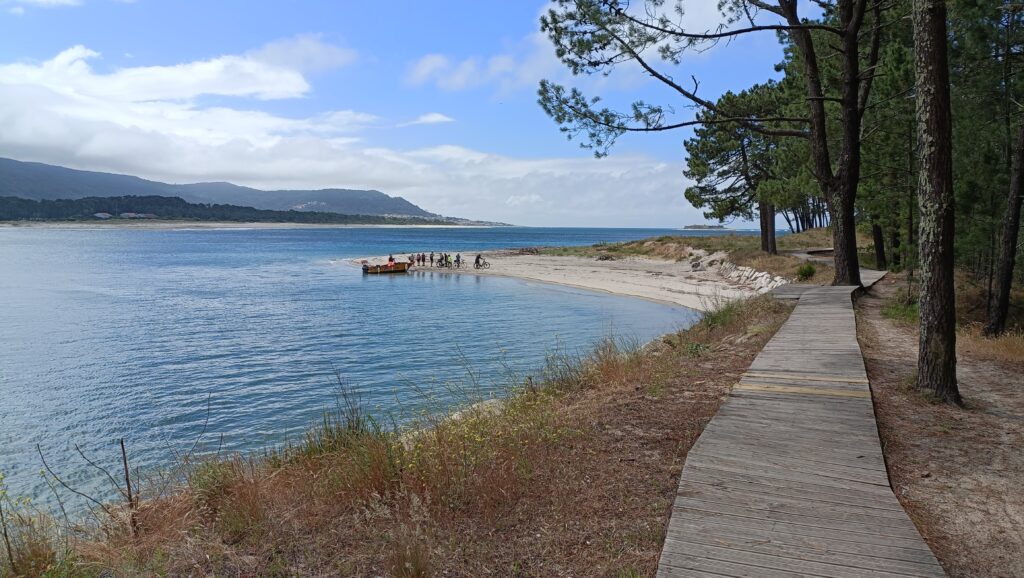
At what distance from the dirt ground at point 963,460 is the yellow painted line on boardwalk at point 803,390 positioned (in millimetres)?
303

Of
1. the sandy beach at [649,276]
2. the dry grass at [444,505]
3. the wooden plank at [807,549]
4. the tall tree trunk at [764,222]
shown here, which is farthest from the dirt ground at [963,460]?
the tall tree trunk at [764,222]

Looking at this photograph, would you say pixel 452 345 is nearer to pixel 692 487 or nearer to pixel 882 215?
pixel 692 487

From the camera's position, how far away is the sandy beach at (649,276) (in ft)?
88.7

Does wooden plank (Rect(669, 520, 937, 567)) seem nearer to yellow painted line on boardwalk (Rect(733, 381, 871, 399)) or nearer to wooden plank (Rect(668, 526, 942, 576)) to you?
wooden plank (Rect(668, 526, 942, 576))

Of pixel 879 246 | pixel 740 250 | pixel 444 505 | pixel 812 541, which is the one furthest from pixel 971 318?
pixel 740 250

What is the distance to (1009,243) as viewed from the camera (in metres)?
11.5

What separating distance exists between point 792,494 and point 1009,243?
1138 centimetres

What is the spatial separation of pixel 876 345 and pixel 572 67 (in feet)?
22.5

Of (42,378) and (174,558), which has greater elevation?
(174,558)

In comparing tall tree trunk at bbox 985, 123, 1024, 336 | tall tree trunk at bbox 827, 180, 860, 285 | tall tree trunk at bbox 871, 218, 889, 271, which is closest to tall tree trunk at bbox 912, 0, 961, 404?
tall tree trunk at bbox 985, 123, 1024, 336

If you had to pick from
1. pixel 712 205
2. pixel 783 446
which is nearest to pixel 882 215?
pixel 712 205

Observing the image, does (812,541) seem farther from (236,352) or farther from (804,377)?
(236,352)

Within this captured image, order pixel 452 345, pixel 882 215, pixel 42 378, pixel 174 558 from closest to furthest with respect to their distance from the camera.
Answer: pixel 174 558 < pixel 42 378 < pixel 452 345 < pixel 882 215

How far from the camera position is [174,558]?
378 centimetres
